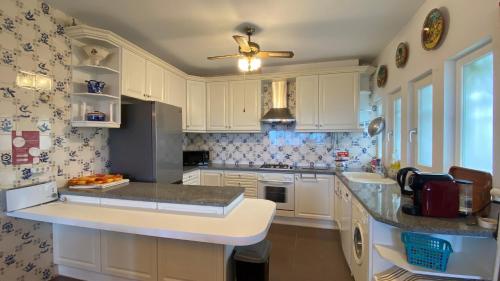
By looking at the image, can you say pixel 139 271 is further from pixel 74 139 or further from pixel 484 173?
pixel 484 173

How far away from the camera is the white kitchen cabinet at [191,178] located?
126 inches

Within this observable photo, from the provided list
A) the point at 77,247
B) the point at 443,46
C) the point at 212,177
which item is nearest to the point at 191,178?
the point at 212,177

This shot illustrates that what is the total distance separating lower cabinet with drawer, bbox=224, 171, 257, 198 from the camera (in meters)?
3.46

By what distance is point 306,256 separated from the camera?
2.47 m

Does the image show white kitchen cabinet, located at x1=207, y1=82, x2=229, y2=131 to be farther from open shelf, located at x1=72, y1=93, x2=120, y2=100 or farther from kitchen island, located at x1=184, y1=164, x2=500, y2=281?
kitchen island, located at x1=184, y1=164, x2=500, y2=281

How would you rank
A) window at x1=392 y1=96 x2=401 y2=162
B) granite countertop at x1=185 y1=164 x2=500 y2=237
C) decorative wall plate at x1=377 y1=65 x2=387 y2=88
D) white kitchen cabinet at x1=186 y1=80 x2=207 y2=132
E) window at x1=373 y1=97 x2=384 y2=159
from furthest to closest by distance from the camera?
white kitchen cabinet at x1=186 y1=80 x2=207 y2=132, window at x1=373 y1=97 x2=384 y2=159, decorative wall plate at x1=377 y1=65 x2=387 y2=88, window at x1=392 y1=96 x2=401 y2=162, granite countertop at x1=185 y1=164 x2=500 y2=237

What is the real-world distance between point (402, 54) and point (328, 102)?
3.90 ft

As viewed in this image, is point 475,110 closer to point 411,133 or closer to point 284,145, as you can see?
point 411,133

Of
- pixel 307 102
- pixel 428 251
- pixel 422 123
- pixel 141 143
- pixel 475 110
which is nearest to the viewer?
pixel 428 251

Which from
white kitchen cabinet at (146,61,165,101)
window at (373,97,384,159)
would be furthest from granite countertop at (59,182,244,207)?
window at (373,97,384,159)

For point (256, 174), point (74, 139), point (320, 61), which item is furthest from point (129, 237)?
point (320, 61)

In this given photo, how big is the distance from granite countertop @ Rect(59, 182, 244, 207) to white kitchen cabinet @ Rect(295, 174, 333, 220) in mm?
1528

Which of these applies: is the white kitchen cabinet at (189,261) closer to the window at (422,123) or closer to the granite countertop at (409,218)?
the granite countertop at (409,218)

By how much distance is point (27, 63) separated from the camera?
1.86 m
